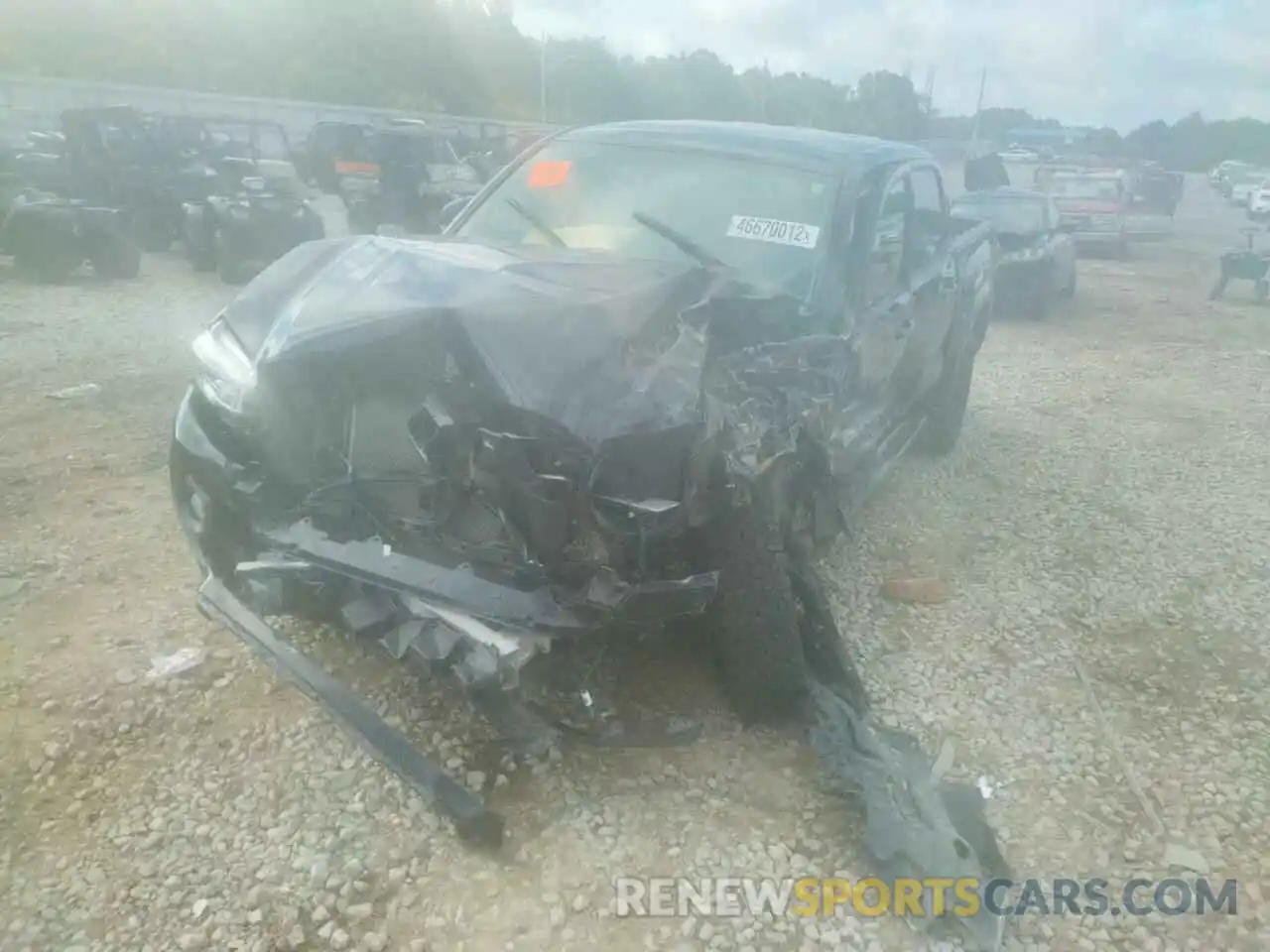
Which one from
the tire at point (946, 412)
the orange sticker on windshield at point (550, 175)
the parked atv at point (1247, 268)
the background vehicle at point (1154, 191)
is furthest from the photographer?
the background vehicle at point (1154, 191)

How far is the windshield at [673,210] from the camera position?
3.85m

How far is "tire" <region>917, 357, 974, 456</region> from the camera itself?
227 inches

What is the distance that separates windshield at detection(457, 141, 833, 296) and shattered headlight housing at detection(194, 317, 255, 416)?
114cm

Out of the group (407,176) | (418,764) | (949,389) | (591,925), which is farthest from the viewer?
(407,176)

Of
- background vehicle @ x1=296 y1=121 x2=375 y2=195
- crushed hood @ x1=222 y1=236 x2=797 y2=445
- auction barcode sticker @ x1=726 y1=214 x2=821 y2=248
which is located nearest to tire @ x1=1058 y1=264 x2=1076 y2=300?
auction barcode sticker @ x1=726 y1=214 x2=821 y2=248

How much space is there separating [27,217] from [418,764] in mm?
8963

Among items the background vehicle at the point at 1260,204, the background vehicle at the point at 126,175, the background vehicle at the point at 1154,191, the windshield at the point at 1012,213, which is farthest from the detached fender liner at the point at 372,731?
the background vehicle at the point at 1260,204

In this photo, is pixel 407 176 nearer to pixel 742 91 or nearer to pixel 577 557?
pixel 577 557

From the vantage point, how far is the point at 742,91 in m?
41.1

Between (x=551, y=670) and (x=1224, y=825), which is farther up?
(x=551, y=670)

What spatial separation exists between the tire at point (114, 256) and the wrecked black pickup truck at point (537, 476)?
7.48 meters

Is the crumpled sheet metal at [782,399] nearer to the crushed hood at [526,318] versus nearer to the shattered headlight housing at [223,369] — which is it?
the crushed hood at [526,318]

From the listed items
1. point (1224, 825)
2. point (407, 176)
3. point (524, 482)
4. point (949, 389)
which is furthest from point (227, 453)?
point (407, 176)

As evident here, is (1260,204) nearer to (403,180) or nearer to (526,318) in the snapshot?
(403,180)
